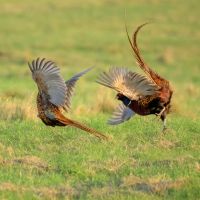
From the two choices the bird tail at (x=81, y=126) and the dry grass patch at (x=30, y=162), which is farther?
the bird tail at (x=81, y=126)

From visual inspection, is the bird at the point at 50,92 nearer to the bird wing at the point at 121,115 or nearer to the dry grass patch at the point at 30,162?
the bird wing at the point at 121,115

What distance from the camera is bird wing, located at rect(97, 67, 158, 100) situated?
862cm

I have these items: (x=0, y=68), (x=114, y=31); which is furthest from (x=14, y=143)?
(x=114, y=31)

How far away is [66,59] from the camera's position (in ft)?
72.5

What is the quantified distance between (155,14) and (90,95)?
16.7m

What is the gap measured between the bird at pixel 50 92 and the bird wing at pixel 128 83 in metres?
0.53

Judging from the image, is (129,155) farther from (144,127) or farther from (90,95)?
(90,95)

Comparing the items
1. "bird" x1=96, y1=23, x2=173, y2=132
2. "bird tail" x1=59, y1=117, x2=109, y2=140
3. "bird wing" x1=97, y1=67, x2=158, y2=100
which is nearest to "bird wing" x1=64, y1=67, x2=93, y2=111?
"bird tail" x1=59, y1=117, x2=109, y2=140

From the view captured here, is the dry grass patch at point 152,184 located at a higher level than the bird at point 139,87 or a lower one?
lower

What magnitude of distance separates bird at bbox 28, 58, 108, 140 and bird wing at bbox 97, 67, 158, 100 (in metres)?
0.53

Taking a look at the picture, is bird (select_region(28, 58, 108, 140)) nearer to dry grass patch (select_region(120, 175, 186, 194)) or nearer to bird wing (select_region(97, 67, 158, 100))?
bird wing (select_region(97, 67, 158, 100))

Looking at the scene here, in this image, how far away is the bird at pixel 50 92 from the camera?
877cm

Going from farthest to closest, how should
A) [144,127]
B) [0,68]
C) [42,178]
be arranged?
[0,68] → [144,127] → [42,178]

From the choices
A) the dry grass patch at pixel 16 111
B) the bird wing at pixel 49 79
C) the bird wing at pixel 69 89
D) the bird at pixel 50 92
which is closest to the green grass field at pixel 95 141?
the dry grass patch at pixel 16 111
